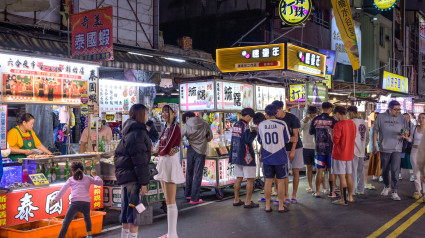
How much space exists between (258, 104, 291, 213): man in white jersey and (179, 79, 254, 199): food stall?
215 centimetres

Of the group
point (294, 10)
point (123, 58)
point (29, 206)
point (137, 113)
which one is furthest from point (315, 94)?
point (29, 206)

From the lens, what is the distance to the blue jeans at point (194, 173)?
413 inches

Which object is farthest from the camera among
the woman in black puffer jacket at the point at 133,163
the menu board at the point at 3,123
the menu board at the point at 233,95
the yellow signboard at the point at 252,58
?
the yellow signboard at the point at 252,58

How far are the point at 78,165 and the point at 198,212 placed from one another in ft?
10.6

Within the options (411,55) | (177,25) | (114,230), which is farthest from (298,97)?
(411,55)

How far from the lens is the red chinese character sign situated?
10.1m

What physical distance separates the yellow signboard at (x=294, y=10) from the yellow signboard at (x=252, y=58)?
2966 mm

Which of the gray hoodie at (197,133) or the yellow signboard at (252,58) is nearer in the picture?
the gray hoodie at (197,133)

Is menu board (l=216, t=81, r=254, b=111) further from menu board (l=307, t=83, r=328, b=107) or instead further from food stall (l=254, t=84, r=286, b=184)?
menu board (l=307, t=83, r=328, b=107)

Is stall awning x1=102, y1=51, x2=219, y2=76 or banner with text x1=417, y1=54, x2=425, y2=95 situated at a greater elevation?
banner with text x1=417, y1=54, x2=425, y2=95

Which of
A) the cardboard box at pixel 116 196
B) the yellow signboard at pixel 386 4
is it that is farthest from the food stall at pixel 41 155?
the yellow signboard at pixel 386 4

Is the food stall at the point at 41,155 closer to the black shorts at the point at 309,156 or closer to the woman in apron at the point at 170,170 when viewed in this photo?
the woman in apron at the point at 170,170

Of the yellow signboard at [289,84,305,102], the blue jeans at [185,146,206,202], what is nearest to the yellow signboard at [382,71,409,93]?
the yellow signboard at [289,84,305,102]

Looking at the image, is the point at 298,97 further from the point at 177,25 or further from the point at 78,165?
the point at 78,165
